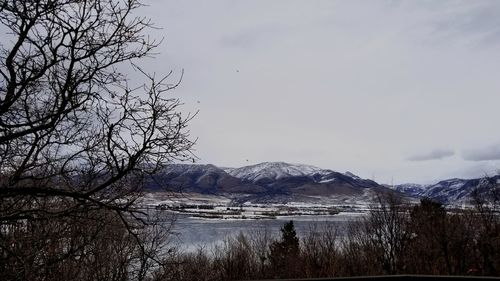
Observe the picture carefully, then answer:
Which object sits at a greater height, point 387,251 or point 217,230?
point 387,251

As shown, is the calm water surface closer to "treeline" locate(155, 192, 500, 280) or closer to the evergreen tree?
"treeline" locate(155, 192, 500, 280)

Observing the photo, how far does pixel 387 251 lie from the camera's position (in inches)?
1041

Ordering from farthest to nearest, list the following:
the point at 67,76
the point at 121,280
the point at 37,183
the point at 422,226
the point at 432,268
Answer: the point at 422,226 < the point at 432,268 < the point at 121,280 < the point at 37,183 < the point at 67,76

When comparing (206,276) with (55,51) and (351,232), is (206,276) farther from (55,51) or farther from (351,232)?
(55,51)

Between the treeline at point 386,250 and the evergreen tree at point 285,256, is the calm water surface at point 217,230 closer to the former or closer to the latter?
the treeline at point 386,250

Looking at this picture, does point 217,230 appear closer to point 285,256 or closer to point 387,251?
point 285,256

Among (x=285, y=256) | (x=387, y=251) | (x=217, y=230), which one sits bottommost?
(x=217, y=230)

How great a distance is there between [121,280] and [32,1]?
8585 millimetres

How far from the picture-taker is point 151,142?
4742 millimetres

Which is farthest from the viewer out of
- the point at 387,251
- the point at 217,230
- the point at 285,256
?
the point at 217,230

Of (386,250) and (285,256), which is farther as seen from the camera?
(386,250)

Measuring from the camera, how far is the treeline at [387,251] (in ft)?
70.9

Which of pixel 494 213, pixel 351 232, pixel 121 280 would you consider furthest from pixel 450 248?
pixel 121 280

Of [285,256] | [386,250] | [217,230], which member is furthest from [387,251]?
[217,230]
